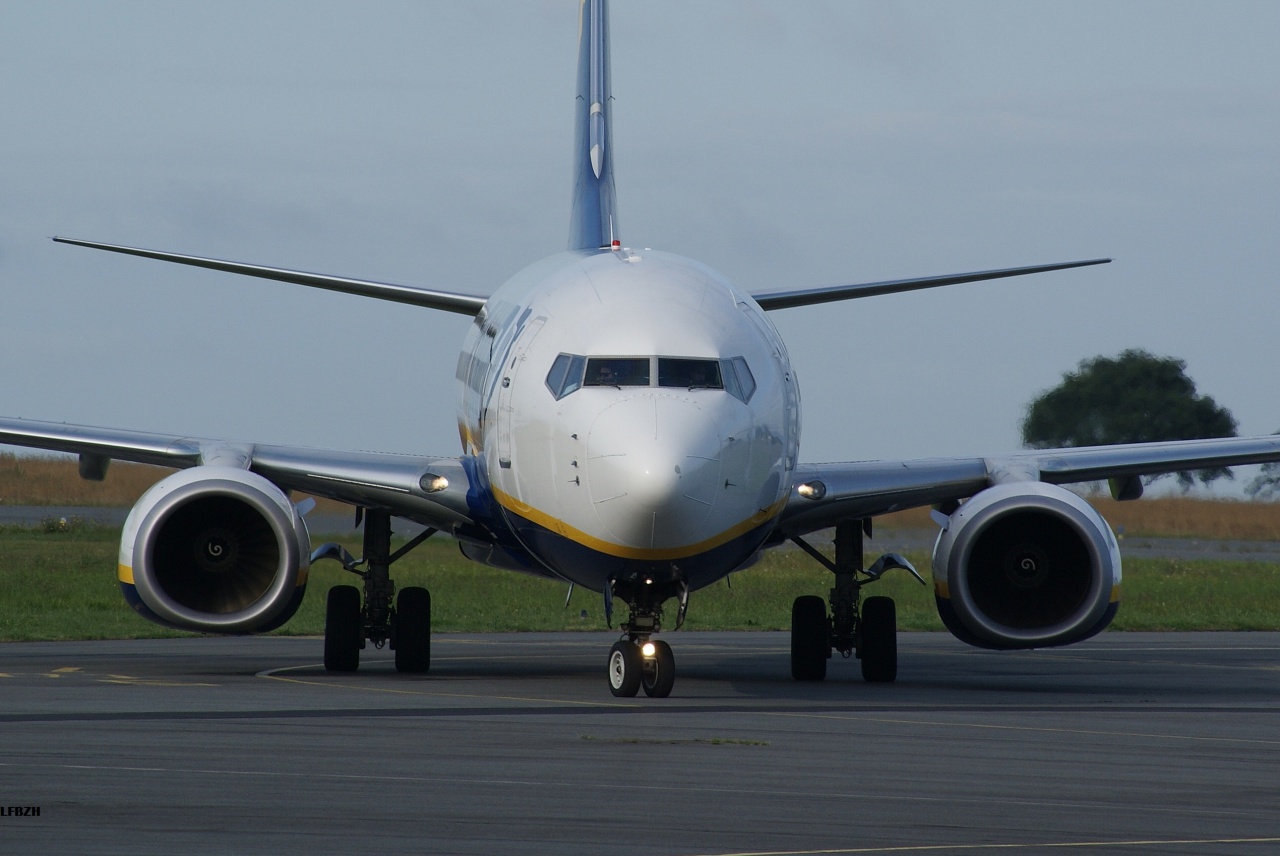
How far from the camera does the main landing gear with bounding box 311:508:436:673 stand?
1973 cm

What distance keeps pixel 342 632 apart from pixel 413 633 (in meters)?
0.70

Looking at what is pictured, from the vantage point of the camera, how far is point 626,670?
1547 centimetres

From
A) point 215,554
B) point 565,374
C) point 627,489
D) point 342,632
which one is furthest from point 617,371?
point 342,632

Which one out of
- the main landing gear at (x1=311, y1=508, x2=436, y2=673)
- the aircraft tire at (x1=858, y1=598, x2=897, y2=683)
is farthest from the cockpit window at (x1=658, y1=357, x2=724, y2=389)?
the main landing gear at (x1=311, y1=508, x2=436, y2=673)

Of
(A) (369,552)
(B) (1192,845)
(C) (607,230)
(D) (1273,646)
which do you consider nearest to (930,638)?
(D) (1273,646)

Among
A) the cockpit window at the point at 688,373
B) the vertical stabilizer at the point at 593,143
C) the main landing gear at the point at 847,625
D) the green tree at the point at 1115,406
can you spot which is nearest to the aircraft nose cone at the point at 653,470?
the cockpit window at the point at 688,373

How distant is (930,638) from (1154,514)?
17285 mm

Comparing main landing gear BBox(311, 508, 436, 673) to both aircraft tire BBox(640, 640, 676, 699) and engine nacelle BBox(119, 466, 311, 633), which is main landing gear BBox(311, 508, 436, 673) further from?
aircraft tire BBox(640, 640, 676, 699)

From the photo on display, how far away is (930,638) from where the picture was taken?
1126 inches

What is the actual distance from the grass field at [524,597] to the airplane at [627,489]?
21.8ft

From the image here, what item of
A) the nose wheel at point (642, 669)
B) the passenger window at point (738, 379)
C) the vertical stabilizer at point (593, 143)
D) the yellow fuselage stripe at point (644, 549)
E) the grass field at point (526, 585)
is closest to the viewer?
the yellow fuselage stripe at point (644, 549)

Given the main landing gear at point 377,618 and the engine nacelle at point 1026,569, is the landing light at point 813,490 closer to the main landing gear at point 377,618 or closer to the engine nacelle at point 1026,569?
the engine nacelle at point 1026,569

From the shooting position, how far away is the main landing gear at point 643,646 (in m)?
15.5

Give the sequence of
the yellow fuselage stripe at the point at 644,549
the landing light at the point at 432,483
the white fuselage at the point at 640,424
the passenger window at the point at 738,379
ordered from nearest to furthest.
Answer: the white fuselage at the point at 640,424 < the yellow fuselage stripe at the point at 644,549 < the passenger window at the point at 738,379 < the landing light at the point at 432,483
